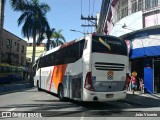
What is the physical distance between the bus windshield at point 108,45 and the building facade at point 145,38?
22.6 feet

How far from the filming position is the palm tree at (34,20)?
4628 cm

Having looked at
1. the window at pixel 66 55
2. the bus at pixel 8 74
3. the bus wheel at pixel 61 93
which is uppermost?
the window at pixel 66 55

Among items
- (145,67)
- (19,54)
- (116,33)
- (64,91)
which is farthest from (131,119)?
(19,54)

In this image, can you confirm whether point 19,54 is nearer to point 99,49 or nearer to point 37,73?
point 37,73

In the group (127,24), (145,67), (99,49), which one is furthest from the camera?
(127,24)

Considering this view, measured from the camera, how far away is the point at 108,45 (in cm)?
1443

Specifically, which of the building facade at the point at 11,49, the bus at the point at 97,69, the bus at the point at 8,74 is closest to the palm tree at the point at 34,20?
the bus at the point at 8,74

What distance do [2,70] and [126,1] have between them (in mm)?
22286

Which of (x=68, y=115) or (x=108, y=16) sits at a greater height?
(x=108, y=16)

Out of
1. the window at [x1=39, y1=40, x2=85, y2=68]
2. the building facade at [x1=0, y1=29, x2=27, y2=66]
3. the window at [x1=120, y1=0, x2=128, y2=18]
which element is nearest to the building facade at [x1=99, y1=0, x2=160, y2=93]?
the window at [x1=120, y1=0, x2=128, y2=18]

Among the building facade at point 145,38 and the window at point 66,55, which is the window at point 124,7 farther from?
the window at point 66,55

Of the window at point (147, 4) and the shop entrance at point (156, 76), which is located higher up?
the window at point (147, 4)

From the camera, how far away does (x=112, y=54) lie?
47.5ft

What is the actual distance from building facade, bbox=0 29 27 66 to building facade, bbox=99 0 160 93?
30.9 m
